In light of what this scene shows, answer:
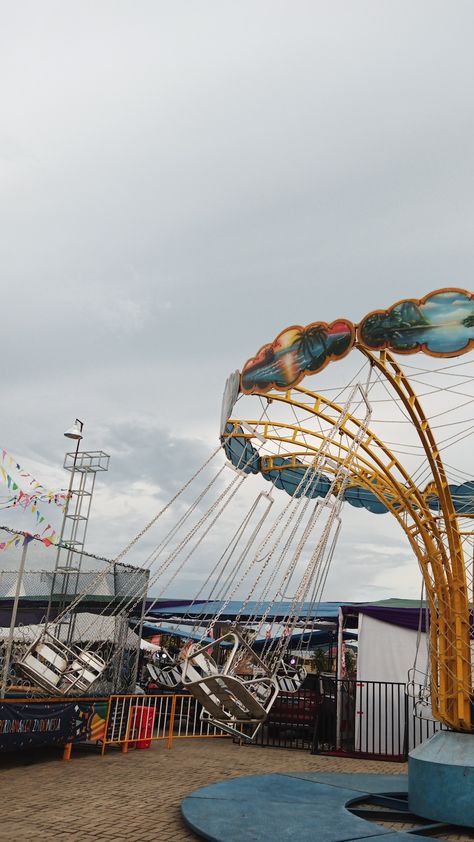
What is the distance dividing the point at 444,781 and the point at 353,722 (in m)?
7.56

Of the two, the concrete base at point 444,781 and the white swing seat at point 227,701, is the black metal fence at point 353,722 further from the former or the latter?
the white swing seat at point 227,701

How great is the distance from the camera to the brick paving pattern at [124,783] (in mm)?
6621

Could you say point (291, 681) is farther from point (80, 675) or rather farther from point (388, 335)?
point (388, 335)

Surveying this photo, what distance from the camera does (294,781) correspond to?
30.0 ft

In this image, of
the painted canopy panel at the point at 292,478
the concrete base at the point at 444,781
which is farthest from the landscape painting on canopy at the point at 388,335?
the concrete base at the point at 444,781

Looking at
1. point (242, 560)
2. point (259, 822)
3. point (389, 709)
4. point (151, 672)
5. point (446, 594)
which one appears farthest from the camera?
point (151, 672)

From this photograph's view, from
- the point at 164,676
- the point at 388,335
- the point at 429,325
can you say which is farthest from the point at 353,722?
the point at 429,325

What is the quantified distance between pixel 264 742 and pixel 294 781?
6065 mm

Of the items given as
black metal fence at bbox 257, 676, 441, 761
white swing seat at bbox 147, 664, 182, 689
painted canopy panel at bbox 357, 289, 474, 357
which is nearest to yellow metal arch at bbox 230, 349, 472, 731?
painted canopy panel at bbox 357, 289, 474, 357

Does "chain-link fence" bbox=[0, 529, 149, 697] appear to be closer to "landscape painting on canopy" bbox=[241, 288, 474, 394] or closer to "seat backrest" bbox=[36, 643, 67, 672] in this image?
"seat backrest" bbox=[36, 643, 67, 672]

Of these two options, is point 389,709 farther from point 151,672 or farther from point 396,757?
point 151,672

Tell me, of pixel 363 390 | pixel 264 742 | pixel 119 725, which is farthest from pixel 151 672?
pixel 363 390

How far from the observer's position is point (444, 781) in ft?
24.6

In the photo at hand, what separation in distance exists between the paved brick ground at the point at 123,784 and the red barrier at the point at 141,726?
0.34 m
